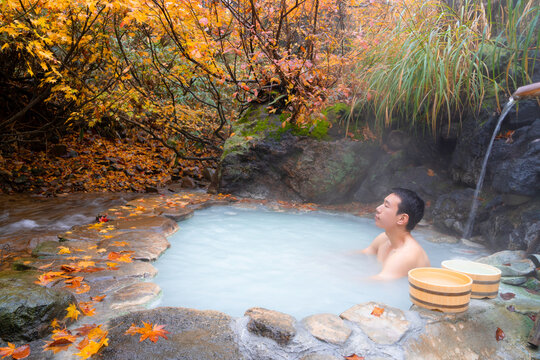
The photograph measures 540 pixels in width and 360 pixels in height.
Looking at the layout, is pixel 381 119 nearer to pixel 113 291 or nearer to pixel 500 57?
pixel 500 57

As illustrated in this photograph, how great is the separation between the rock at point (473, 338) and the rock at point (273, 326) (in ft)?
1.99

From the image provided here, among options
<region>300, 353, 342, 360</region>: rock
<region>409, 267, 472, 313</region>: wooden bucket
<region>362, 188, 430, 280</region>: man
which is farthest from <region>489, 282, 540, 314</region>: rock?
<region>300, 353, 342, 360</region>: rock

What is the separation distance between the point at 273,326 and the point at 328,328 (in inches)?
12.0

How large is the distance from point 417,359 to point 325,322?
0.48 meters

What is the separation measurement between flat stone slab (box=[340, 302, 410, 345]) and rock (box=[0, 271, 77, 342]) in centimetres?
155

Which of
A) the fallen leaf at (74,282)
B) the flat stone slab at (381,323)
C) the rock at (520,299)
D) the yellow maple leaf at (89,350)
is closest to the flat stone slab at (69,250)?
the fallen leaf at (74,282)

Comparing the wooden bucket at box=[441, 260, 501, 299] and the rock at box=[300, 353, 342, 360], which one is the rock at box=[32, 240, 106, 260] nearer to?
the rock at box=[300, 353, 342, 360]

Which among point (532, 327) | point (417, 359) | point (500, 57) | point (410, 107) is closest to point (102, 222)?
point (417, 359)

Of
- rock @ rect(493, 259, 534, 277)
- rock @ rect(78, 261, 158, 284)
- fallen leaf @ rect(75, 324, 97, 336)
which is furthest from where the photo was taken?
rock @ rect(493, 259, 534, 277)

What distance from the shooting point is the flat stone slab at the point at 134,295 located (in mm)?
2049

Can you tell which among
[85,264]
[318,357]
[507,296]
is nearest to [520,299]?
Result: [507,296]

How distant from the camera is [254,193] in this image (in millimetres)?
5891

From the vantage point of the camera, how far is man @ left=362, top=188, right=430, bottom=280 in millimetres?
2871

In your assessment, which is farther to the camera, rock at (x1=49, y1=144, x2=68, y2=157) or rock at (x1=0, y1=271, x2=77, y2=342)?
rock at (x1=49, y1=144, x2=68, y2=157)
